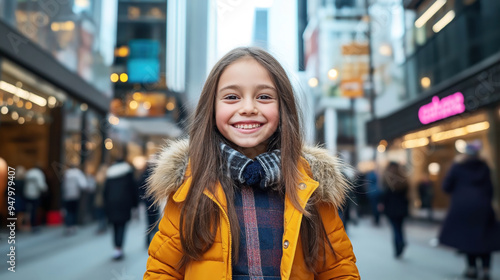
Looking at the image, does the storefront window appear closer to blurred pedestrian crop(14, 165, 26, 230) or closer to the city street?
blurred pedestrian crop(14, 165, 26, 230)

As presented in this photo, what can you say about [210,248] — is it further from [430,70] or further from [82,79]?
[82,79]

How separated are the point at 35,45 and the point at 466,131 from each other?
321 inches

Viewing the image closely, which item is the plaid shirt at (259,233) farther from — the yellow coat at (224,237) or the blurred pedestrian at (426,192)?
the blurred pedestrian at (426,192)

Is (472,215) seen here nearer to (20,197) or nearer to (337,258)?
(337,258)

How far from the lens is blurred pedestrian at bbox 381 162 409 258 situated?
530 cm

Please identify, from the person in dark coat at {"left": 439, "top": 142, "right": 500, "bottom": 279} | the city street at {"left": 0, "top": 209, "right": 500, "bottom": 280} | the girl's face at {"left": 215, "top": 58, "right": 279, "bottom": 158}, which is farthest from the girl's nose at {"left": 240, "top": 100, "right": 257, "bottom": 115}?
the person in dark coat at {"left": 439, "top": 142, "right": 500, "bottom": 279}

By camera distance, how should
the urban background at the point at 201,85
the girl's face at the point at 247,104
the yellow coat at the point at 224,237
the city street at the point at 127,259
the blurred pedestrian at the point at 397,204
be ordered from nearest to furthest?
the yellow coat at the point at 224,237 → the girl's face at the point at 247,104 → the urban background at the point at 201,85 → the city street at the point at 127,259 → the blurred pedestrian at the point at 397,204

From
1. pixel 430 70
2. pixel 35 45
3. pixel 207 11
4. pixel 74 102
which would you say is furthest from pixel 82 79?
pixel 430 70

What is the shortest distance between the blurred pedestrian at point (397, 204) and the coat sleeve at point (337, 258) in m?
4.29

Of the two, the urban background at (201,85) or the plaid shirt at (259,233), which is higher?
the urban background at (201,85)

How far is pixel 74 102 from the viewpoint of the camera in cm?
874

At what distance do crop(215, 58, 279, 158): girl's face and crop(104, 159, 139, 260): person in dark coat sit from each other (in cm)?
432

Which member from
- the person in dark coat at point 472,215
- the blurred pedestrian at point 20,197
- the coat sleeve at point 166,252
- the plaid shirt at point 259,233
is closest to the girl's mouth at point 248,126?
the plaid shirt at point 259,233

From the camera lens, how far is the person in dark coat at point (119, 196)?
210 inches
